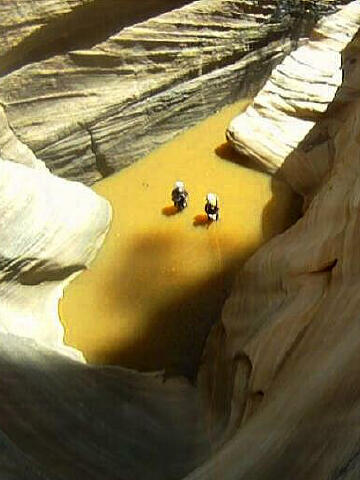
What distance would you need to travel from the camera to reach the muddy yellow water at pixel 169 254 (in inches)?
142

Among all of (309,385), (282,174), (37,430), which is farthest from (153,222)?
(309,385)

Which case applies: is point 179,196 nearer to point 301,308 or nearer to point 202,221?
point 202,221

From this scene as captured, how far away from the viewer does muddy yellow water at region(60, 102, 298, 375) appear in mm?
3607

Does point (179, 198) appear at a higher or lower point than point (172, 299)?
higher

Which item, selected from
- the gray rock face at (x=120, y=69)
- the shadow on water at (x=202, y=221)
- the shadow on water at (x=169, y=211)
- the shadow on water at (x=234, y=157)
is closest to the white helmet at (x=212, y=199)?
the shadow on water at (x=202, y=221)

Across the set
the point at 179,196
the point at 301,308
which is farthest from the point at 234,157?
the point at 301,308

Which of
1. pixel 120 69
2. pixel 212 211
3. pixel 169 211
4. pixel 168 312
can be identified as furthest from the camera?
pixel 120 69

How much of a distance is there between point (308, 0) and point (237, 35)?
65 centimetres

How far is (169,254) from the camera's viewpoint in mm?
4035

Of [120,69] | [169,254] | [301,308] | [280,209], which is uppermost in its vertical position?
[120,69]

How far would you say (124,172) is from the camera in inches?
183

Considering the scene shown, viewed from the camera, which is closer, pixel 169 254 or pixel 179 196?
pixel 169 254

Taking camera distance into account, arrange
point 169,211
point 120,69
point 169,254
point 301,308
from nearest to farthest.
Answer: point 301,308 < point 169,254 < point 169,211 < point 120,69

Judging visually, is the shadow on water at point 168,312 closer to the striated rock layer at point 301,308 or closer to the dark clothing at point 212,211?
the striated rock layer at point 301,308
